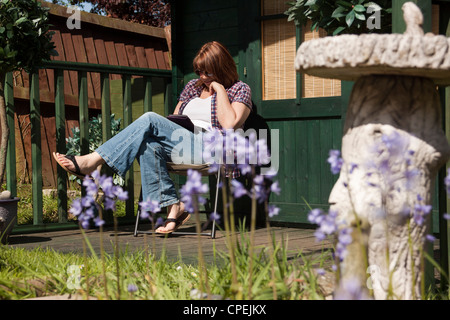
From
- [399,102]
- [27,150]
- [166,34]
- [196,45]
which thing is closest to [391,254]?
[399,102]

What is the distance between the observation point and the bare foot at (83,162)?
13.4ft

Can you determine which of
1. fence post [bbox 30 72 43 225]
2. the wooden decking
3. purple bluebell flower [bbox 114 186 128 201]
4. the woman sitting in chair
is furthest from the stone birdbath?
fence post [bbox 30 72 43 225]

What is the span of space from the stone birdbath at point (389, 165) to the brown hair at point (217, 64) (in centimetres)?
230

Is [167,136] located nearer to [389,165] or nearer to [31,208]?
[31,208]

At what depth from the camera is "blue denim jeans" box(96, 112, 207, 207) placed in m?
4.20

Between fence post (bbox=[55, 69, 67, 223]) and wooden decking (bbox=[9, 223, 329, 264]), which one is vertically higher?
fence post (bbox=[55, 69, 67, 223])

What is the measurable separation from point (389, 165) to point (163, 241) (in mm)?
2249

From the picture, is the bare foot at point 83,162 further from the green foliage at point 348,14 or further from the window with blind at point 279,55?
the green foliage at point 348,14

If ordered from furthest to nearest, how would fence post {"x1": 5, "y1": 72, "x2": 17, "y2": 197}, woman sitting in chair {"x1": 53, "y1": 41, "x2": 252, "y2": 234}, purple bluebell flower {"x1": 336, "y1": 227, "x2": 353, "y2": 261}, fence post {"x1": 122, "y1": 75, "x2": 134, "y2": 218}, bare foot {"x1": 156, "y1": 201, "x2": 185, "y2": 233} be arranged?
fence post {"x1": 122, "y1": 75, "x2": 134, "y2": 218} → fence post {"x1": 5, "y1": 72, "x2": 17, "y2": 197} → bare foot {"x1": 156, "y1": 201, "x2": 185, "y2": 233} → woman sitting in chair {"x1": 53, "y1": 41, "x2": 252, "y2": 234} → purple bluebell flower {"x1": 336, "y1": 227, "x2": 353, "y2": 261}

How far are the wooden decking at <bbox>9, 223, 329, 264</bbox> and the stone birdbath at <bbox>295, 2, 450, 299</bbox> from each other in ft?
4.09

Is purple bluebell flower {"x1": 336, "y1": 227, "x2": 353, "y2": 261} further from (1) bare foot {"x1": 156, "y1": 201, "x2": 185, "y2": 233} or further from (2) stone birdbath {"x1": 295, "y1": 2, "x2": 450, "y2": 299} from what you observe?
(1) bare foot {"x1": 156, "y1": 201, "x2": 185, "y2": 233}

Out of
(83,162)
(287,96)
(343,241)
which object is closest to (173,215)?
(83,162)

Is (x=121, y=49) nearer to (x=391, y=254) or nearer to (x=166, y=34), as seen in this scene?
(x=166, y=34)

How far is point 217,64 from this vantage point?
436cm
